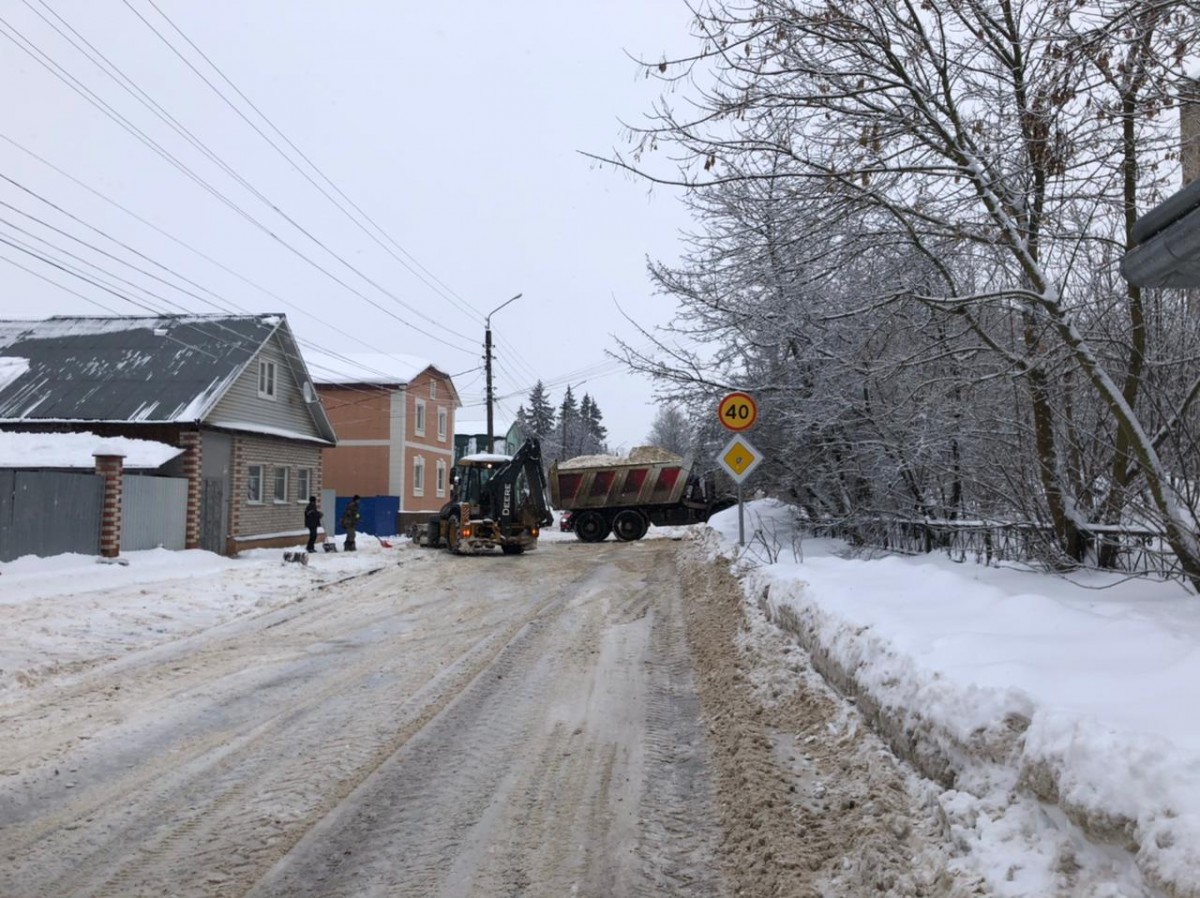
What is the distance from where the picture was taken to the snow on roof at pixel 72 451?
18281mm

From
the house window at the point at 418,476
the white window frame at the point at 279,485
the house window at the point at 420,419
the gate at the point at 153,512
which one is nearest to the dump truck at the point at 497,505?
the white window frame at the point at 279,485

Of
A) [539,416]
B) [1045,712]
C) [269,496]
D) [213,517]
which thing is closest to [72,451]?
[213,517]

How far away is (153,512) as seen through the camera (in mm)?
19922

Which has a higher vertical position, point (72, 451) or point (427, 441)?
point (427, 441)

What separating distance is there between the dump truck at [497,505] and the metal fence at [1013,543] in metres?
13.0

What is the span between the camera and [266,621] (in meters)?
12.6

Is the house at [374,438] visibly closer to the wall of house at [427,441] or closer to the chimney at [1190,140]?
the wall of house at [427,441]

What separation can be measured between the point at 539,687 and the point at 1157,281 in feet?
18.9

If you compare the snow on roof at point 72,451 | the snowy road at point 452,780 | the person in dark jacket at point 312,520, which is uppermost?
the snow on roof at point 72,451

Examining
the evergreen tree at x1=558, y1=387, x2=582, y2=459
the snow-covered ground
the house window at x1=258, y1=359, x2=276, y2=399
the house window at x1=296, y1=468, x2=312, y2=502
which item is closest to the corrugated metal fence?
the snow-covered ground

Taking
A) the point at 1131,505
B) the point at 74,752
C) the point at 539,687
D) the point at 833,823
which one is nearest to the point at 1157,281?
the point at 1131,505

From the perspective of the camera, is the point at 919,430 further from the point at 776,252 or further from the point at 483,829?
the point at 483,829

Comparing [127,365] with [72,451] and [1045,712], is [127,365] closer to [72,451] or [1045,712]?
[72,451]

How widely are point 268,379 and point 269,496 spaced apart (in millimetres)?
3369
